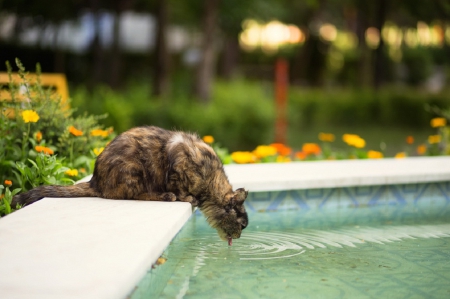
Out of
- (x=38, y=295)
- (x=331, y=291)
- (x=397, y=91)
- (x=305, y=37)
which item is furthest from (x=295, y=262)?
(x=305, y=37)

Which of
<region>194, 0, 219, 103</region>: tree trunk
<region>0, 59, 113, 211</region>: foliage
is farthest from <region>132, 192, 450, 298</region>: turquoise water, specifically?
<region>194, 0, 219, 103</region>: tree trunk

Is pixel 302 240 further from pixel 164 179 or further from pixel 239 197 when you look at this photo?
pixel 164 179

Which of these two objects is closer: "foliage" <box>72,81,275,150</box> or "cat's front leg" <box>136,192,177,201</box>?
"cat's front leg" <box>136,192,177,201</box>

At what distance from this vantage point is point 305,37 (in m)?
31.4

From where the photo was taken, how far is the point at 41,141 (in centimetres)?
586

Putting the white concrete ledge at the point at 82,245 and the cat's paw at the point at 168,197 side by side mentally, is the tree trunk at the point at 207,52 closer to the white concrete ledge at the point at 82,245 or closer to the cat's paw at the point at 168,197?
the cat's paw at the point at 168,197

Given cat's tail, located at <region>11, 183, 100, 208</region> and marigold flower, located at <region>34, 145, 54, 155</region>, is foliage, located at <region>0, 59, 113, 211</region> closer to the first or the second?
marigold flower, located at <region>34, 145, 54, 155</region>

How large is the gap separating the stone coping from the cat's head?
27 centimetres

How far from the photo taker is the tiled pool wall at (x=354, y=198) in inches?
242

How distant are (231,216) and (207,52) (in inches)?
446

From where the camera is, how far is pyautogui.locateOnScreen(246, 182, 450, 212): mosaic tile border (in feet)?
20.2

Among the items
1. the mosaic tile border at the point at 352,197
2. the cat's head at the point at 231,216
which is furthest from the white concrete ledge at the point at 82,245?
the mosaic tile border at the point at 352,197

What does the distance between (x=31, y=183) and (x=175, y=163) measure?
4.44 feet

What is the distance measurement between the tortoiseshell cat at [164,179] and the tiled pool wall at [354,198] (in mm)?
987
